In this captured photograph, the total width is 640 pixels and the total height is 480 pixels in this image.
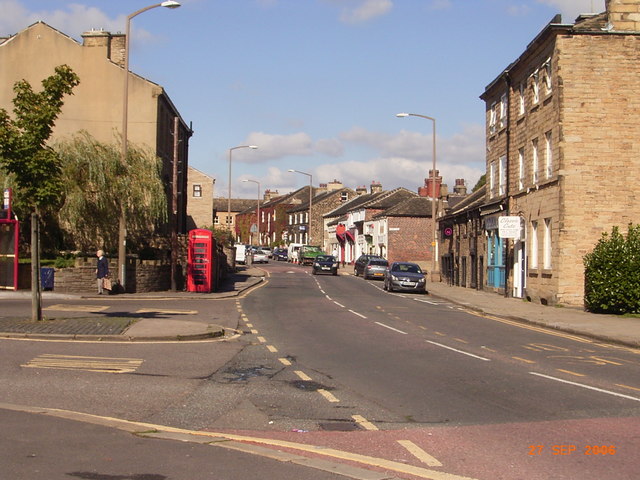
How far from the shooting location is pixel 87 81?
40531 millimetres

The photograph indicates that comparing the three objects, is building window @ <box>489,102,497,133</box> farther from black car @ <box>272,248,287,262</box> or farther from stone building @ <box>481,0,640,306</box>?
black car @ <box>272,248,287,262</box>

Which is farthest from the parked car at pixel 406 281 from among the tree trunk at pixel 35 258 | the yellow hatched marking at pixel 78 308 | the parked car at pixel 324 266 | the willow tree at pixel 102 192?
the tree trunk at pixel 35 258

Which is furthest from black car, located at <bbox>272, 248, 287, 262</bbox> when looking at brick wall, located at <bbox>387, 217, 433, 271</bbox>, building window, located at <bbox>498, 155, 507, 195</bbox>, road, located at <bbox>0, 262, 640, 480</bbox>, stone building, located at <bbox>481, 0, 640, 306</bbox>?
road, located at <bbox>0, 262, 640, 480</bbox>

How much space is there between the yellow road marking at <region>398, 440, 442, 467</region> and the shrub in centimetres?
1845

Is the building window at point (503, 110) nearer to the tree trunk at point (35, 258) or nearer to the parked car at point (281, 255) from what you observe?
the tree trunk at point (35, 258)

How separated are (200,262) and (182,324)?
1478 cm

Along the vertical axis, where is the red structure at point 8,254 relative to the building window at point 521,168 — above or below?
below

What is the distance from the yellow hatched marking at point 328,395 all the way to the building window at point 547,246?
2148 cm

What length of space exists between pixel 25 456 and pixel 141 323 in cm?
1191

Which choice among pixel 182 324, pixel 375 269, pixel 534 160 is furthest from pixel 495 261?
pixel 182 324

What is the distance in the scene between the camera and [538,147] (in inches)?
1243

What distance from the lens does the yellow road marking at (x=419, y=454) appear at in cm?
659

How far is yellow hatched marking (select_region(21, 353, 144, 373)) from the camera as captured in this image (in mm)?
11730

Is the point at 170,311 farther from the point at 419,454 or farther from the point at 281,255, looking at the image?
the point at 281,255
